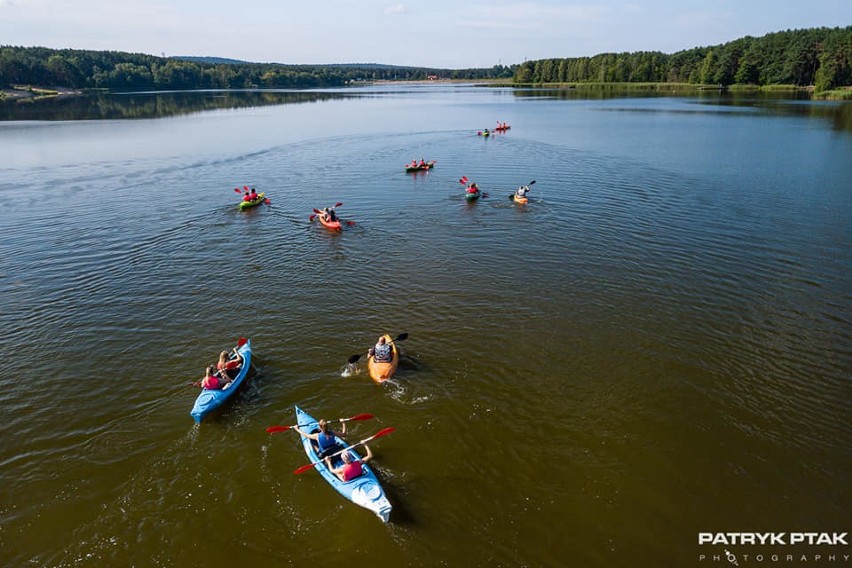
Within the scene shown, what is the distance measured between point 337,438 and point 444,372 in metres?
6.10

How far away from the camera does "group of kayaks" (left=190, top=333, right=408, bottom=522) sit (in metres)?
14.8

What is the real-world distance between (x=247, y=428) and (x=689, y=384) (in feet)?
59.3

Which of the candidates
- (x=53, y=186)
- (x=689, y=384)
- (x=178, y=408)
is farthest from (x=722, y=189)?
(x=53, y=186)

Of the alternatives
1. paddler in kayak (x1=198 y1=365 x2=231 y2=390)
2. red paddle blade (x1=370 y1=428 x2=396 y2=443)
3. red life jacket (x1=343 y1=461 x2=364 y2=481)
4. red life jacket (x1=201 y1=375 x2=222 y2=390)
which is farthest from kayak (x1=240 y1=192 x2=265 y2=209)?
red life jacket (x1=343 y1=461 x2=364 y2=481)

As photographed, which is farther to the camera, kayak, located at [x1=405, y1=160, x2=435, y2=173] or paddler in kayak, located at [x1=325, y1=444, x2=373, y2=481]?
kayak, located at [x1=405, y1=160, x2=435, y2=173]

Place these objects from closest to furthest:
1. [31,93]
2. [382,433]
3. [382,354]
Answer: [382,433] → [382,354] → [31,93]

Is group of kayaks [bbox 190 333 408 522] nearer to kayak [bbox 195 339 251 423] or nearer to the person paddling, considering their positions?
kayak [bbox 195 339 251 423]

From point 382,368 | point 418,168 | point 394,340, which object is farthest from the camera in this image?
point 418,168

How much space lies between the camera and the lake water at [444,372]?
1469cm

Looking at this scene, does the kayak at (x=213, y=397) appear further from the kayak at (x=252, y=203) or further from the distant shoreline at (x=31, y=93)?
the distant shoreline at (x=31, y=93)

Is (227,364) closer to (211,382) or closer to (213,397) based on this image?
(211,382)

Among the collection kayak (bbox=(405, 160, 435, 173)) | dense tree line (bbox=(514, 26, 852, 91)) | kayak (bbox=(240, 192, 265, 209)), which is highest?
dense tree line (bbox=(514, 26, 852, 91))

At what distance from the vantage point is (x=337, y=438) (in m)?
17.1

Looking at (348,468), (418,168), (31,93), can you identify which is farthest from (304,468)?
(31,93)
